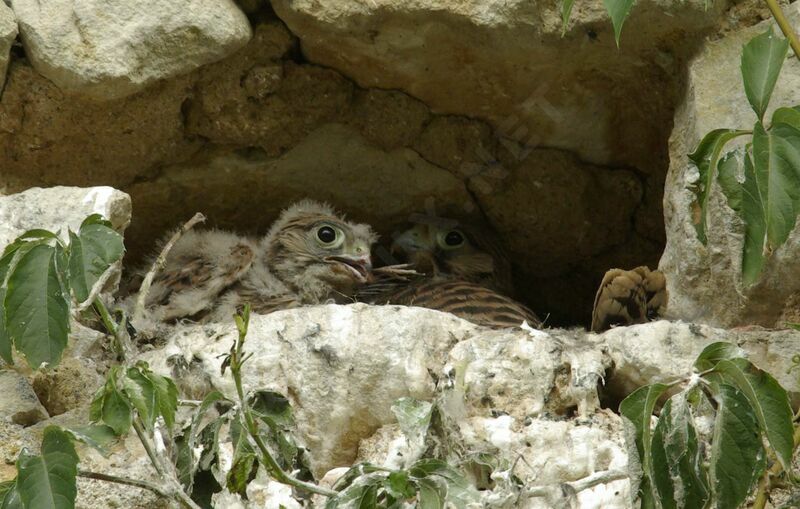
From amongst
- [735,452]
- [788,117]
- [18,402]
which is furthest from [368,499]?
[18,402]

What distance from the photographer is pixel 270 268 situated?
4781mm

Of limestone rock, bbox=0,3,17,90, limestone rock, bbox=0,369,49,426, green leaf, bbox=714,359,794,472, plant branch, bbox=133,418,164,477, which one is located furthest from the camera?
limestone rock, bbox=0,3,17,90

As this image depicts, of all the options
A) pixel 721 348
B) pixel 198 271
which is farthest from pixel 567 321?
pixel 721 348

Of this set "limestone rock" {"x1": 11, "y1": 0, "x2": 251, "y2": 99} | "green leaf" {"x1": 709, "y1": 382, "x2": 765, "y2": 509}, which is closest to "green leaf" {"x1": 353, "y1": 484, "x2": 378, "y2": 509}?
"green leaf" {"x1": 709, "y1": 382, "x2": 765, "y2": 509}

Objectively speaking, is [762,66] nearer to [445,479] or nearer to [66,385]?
[445,479]

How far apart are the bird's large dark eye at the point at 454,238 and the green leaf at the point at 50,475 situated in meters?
3.20

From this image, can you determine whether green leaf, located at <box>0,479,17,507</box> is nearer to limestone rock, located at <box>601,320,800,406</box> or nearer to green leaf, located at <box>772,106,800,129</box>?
green leaf, located at <box>772,106,800,129</box>

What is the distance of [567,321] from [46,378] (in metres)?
2.81

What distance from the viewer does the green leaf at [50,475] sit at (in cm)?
226

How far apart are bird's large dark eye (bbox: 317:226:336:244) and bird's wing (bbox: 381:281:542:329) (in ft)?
1.08

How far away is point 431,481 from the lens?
7.59 ft

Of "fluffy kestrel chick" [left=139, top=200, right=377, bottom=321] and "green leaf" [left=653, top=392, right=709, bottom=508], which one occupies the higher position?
"green leaf" [left=653, top=392, right=709, bottom=508]

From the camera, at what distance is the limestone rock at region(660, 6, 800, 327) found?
3.71 metres

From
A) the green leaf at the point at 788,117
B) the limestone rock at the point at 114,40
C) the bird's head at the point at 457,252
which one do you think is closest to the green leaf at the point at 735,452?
the green leaf at the point at 788,117
